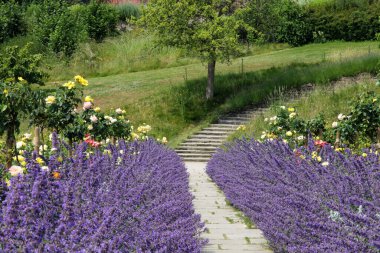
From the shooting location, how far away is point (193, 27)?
55.7 feet

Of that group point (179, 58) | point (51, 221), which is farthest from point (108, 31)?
point (51, 221)

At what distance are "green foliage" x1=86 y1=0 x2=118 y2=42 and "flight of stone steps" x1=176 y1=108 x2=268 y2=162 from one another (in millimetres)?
15993

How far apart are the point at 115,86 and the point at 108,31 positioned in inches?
448

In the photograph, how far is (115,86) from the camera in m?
20.5

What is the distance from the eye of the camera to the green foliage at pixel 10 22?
102 feet

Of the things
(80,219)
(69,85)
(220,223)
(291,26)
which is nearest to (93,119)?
(69,85)

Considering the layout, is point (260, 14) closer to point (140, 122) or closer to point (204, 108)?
point (204, 108)

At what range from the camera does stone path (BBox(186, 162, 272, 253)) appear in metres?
4.24

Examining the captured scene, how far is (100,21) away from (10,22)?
242 inches

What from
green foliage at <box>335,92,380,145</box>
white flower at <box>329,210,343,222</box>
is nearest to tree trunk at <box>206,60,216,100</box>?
green foliage at <box>335,92,380,145</box>

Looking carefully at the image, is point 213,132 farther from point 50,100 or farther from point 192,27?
point 50,100

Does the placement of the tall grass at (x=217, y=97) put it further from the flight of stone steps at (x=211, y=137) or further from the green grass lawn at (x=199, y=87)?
the flight of stone steps at (x=211, y=137)

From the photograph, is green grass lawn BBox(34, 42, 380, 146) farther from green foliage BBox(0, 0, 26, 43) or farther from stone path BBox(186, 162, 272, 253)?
green foliage BBox(0, 0, 26, 43)

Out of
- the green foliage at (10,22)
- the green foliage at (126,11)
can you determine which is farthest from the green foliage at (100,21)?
the green foliage at (10,22)
